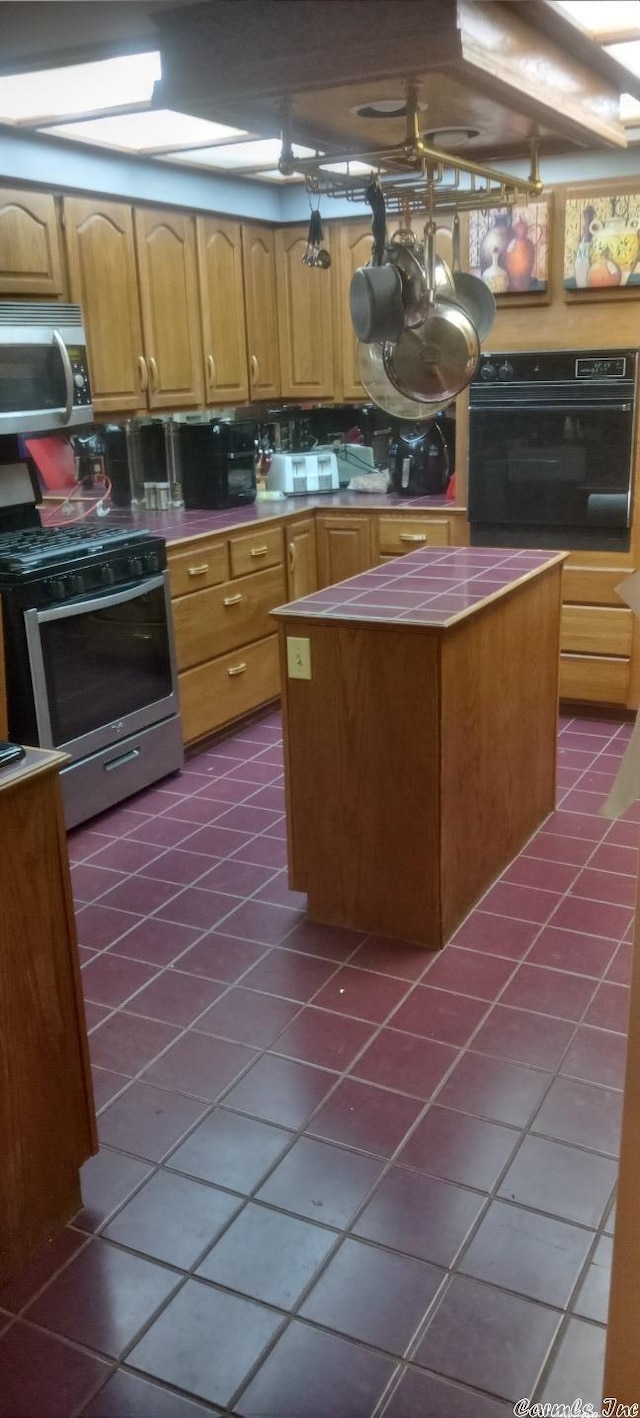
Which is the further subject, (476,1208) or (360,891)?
(360,891)

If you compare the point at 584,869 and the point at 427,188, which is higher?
the point at 427,188

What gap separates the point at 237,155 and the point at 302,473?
1388mm

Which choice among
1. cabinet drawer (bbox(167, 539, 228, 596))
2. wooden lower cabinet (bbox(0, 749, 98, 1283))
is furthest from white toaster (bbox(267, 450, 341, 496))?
wooden lower cabinet (bbox(0, 749, 98, 1283))

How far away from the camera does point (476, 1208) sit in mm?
1916

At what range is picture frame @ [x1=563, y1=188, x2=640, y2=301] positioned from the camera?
160 inches

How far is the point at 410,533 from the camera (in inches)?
187

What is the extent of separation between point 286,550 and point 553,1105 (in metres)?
2.98

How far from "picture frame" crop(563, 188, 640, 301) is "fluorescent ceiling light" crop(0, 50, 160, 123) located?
1.79 meters

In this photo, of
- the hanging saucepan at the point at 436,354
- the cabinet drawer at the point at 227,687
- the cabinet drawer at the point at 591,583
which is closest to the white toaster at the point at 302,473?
the cabinet drawer at the point at 227,687

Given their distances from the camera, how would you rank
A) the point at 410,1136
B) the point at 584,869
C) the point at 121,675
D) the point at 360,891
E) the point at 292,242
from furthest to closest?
the point at 292,242 < the point at 121,675 < the point at 584,869 < the point at 360,891 < the point at 410,1136

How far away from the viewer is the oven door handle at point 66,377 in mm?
3627

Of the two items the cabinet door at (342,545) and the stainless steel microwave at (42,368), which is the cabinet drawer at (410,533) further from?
the stainless steel microwave at (42,368)

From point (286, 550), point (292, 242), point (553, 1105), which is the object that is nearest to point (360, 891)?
point (553, 1105)

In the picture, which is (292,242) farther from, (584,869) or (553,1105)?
(553,1105)
